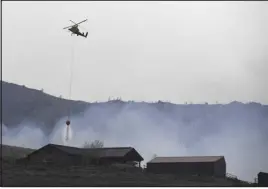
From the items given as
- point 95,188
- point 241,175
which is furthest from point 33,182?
point 241,175

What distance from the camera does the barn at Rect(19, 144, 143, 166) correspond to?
22391 mm

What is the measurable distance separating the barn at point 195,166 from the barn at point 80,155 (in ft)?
6.67

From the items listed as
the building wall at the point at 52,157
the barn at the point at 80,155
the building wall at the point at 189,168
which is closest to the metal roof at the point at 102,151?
the barn at the point at 80,155

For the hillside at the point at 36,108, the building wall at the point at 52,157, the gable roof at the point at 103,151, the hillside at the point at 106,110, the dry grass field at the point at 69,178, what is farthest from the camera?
the hillside at the point at 36,108

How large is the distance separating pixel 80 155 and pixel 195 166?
19.8 ft

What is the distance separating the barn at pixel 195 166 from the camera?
21438mm

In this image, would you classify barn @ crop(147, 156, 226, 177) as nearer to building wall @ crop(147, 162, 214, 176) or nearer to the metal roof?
building wall @ crop(147, 162, 214, 176)

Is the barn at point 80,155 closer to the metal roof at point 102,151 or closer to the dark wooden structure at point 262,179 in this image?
the metal roof at point 102,151

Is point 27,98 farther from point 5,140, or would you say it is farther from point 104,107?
point 104,107

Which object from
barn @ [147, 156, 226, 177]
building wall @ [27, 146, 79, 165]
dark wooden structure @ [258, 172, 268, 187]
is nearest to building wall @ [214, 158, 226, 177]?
barn @ [147, 156, 226, 177]

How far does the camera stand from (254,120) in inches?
817

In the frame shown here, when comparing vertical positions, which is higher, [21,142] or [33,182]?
[21,142]

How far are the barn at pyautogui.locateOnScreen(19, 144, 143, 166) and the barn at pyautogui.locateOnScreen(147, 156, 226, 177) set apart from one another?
203 centimetres

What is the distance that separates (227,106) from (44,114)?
1192cm
